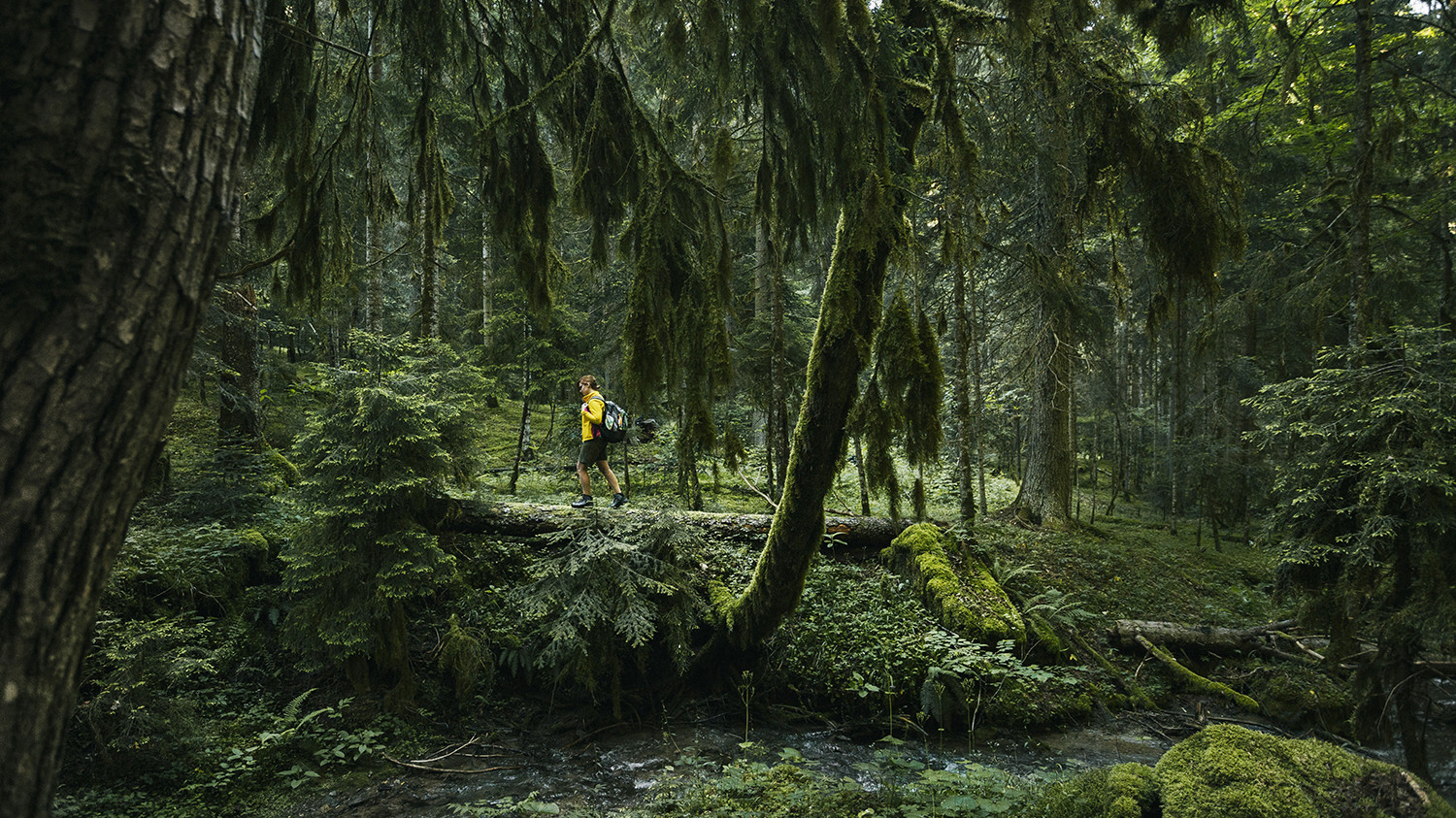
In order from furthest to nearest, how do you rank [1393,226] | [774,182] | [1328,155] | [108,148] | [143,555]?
[1393,226] → [1328,155] → [143,555] → [774,182] → [108,148]

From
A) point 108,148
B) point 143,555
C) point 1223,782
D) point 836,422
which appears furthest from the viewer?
point 143,555

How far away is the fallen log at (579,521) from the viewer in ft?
23.2

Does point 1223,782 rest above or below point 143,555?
below

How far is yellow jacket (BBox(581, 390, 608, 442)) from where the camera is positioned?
8.55m

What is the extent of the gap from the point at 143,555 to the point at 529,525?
11.2 feet

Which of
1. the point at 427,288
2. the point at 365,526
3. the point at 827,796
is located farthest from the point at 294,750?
the point at 427,288

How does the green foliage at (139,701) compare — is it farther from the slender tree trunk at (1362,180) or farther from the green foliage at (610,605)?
the slender tree trunk at (1362,180)

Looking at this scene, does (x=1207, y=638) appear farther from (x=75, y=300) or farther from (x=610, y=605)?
(x=75, y=300)

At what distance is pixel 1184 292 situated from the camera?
13.3 feet

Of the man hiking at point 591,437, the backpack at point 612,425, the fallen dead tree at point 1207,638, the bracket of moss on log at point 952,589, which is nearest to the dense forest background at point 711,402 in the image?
the bracket of moss on log at point 952,589

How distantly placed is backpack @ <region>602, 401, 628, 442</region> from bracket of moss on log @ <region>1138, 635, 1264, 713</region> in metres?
6.83

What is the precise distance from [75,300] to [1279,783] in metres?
4.63

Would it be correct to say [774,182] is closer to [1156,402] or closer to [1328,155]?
[1328,155]

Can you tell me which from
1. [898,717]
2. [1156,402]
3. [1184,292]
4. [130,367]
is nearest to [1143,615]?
[898,717]
